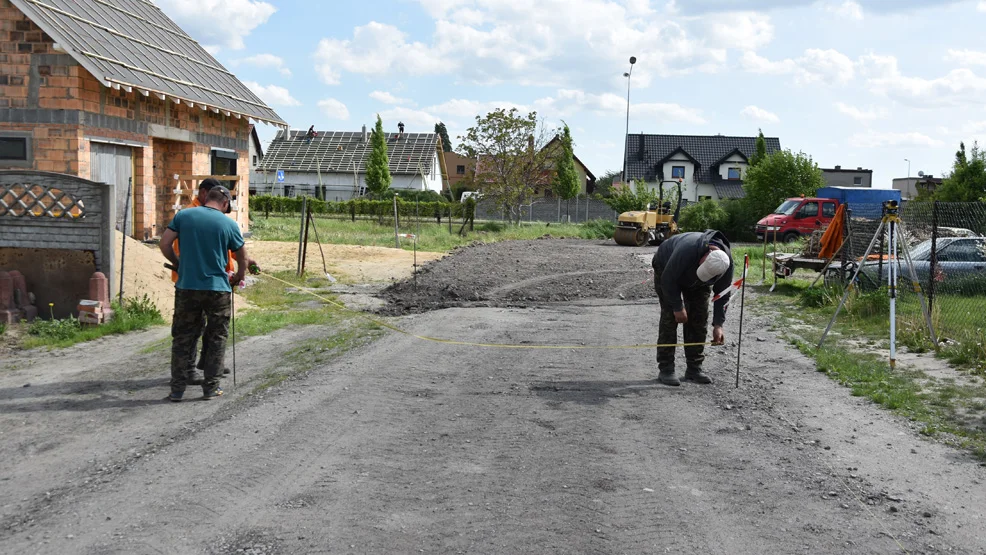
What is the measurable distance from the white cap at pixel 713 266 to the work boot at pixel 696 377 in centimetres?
118

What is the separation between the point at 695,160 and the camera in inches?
2788

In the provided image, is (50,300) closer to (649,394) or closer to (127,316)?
(127,316)

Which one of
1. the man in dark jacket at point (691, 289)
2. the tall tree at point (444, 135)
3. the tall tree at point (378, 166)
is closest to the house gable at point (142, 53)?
the man in dark jacket at point (691, 289)

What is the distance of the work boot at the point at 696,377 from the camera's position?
9047mm

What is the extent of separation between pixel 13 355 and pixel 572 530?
7950 mm

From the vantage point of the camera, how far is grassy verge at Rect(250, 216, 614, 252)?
30156mm

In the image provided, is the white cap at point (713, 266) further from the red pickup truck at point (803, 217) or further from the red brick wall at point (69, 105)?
the red pickup truck at point (803, 217)

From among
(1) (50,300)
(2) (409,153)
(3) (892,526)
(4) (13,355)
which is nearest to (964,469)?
(3) (892,526)

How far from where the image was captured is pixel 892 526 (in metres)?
5.27

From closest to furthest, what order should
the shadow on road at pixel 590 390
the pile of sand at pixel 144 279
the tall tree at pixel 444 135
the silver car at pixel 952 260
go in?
1. the shadow on road at pixel 590 390
2. the pile of sand at pixel 144 279
3. the silver car at pixel 952 260
4. the tall tree at pixel 444 135

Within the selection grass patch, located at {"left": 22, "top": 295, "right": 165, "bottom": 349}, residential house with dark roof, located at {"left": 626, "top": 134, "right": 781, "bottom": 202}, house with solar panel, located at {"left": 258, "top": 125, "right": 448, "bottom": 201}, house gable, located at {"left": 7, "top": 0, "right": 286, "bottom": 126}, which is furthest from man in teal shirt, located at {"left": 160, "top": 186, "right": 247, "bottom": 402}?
residential house with dark roof, located at {"left": 626, "top": 134, "right": 781, "bottom": 202}

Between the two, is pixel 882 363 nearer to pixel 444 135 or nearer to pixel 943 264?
pixel 943 264

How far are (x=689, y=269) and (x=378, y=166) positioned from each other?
55933mm

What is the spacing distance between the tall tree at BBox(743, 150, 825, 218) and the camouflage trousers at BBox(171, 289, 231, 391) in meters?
38.6
